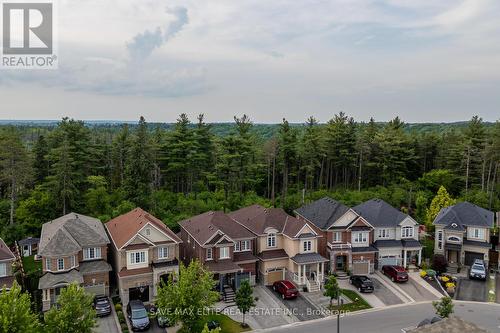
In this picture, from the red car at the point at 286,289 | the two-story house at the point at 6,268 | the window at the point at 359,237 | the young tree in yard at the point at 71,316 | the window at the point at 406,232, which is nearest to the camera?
the young tree in yard at the point at 71,316

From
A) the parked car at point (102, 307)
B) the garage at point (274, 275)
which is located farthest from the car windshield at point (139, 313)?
the garage at point (274, 275)

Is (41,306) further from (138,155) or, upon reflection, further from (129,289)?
(138,155)

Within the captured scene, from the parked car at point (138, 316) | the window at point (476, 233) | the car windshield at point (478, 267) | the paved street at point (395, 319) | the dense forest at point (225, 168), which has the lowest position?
the paved street at point (395, 319)

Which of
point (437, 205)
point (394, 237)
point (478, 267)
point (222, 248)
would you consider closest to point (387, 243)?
point (394, 237)

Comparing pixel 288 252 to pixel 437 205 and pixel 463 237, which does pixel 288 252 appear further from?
pixel 437 205

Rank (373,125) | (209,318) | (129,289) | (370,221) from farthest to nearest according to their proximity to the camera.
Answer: (373,125)
(370,221)
(129,289)
(209,318)

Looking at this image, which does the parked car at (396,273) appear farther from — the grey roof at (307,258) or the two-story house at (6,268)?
the two-story house at (6,268)

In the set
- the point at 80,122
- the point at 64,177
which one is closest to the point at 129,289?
the point at 64,177
